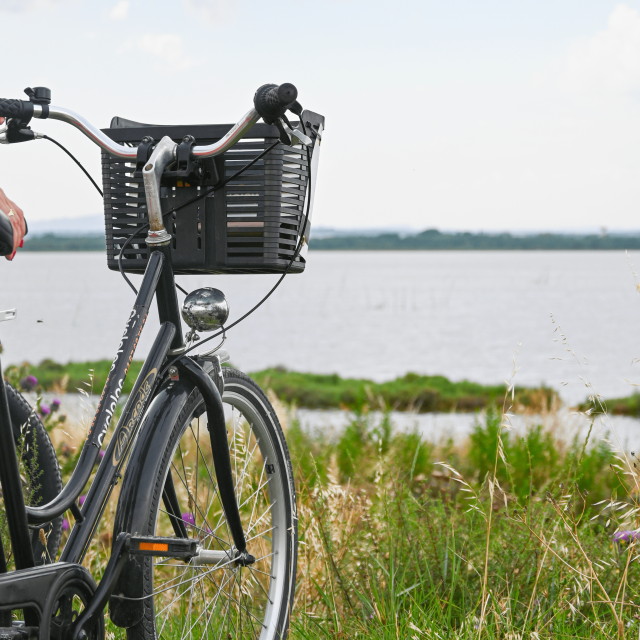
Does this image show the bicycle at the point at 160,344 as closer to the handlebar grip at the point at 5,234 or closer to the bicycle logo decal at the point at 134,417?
the bicycle logo decal at the point at 134,417

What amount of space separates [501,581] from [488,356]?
21726 millimetres

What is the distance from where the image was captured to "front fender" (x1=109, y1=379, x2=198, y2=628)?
1.64m

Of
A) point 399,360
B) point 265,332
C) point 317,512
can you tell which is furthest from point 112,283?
point 317,512

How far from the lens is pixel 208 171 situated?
179cm

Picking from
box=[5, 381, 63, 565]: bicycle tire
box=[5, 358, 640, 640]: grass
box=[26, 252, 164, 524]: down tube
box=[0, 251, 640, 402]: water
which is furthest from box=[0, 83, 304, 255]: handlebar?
box=[0, 251, 640, 402]: water

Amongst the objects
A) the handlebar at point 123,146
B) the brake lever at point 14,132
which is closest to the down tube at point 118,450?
A: the handlebar at point 123,146

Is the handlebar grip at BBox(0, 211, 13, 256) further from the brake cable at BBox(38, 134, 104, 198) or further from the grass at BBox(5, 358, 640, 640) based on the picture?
the grass at BBox(5, 358, 640, 640)

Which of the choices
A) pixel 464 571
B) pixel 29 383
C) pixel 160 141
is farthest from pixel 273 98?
pixel 29 383

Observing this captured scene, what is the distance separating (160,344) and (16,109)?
0.62m

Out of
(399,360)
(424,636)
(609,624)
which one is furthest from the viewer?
(399,360)

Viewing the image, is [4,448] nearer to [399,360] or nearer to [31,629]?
[31,629]

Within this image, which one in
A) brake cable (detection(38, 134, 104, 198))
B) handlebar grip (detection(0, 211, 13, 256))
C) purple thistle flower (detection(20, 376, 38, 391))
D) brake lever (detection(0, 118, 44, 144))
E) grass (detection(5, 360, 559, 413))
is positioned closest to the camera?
handlebar grip (detection(0, 211, 13, 256))

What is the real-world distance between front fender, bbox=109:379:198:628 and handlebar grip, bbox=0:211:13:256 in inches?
23.4

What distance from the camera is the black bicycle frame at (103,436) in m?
1.38
